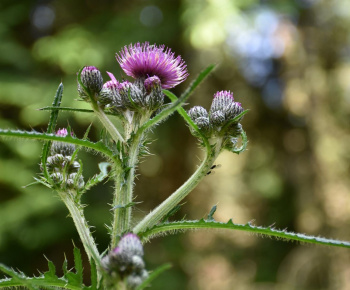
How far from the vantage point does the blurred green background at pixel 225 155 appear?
7328 millimetres

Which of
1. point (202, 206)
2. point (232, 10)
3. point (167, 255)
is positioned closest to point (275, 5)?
point (232, 10)

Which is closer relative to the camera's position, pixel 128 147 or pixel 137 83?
pixel 128 147

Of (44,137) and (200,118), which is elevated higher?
(200,118)

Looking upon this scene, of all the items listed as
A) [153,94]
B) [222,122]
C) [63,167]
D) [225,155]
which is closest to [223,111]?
[222,122]

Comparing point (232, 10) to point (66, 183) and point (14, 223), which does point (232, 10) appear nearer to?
point (14, 223)

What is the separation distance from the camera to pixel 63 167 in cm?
131

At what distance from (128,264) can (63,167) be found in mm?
464

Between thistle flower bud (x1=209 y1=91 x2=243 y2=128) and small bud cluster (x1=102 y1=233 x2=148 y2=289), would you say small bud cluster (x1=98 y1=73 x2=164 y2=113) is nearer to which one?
thistle flower bud (x1=209 y1=91 x2=243 y2=128)

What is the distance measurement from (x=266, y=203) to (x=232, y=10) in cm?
400

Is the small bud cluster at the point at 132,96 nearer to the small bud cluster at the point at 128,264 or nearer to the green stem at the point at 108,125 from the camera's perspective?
the green stem at the point at 108,125

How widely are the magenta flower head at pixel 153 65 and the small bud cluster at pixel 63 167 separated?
0.26 meters

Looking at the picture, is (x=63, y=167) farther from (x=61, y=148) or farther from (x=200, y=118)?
(x=200, y=118)

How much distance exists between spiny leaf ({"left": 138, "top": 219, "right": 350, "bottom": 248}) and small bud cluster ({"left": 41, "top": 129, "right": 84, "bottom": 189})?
0.25 m

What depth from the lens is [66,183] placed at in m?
1.26
